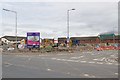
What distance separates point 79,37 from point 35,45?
100169 mm

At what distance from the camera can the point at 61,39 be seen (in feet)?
579

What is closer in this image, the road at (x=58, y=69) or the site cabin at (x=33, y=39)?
the road at (x=58, y=69)

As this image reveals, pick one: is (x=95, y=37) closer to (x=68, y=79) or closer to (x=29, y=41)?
(x=29, y=41)

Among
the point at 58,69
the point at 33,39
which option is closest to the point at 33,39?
the point at 33,39

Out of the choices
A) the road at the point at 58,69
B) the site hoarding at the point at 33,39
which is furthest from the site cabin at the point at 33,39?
the road at the point at 58,69

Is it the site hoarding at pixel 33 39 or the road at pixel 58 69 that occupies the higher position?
the site hoarding at pixel 33 39

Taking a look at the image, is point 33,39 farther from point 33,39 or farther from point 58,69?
point 58,69

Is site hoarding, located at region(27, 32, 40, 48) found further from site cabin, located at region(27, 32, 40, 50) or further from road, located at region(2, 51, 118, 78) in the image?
road, located at region(2, 51, 118, 78)

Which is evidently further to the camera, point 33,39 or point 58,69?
point 33,39

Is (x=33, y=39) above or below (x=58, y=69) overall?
above

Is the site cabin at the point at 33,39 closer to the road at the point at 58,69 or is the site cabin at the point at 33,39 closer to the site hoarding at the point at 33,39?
the site hoarding at the point at 33,39

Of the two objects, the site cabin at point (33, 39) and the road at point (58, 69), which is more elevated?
the site cabin at point (33, 39)

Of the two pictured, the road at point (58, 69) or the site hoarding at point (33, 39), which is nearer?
the road at point (58, 69)

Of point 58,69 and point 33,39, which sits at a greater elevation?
point 33,39
